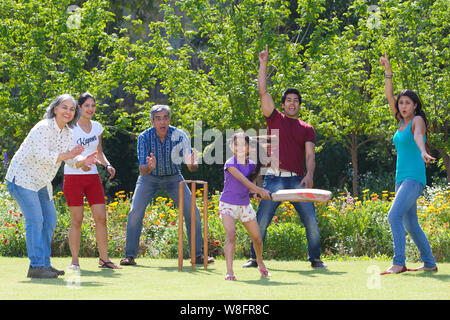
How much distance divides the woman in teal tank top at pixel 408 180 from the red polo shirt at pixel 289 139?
1143 millimetres

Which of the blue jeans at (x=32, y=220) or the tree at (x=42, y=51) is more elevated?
the tree at (x=42, y=51)

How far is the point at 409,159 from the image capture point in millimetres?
7266

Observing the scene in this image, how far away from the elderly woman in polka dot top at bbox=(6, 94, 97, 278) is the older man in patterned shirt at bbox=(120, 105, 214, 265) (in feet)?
5.07

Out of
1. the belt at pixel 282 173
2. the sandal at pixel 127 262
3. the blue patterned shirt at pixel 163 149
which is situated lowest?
the sandal at pixel 127 262

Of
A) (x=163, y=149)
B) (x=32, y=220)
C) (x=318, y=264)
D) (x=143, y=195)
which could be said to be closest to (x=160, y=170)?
(x=163, y=149)

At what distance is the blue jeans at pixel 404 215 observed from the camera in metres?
7.19

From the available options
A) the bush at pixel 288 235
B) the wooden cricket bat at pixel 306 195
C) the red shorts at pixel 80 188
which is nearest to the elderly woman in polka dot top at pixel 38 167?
the red shorts at pixel 80 188

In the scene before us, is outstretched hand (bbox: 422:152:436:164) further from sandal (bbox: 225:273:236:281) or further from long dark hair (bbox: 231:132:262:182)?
sandal (bbox: 225:273:236:281)

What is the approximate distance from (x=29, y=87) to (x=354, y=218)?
621 centimetres

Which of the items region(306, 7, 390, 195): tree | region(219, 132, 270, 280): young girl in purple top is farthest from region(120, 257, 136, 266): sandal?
region(306, 7, 390, 195): tree

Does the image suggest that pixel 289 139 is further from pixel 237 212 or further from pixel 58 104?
pixel 58 104

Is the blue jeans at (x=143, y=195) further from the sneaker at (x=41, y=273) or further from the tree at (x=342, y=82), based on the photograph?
the tree at (x=342, y=82)

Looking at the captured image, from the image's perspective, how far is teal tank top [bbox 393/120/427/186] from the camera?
7.23 metres
